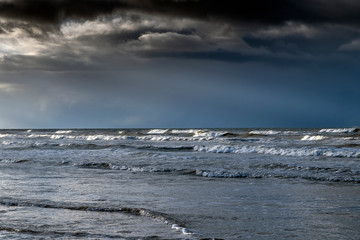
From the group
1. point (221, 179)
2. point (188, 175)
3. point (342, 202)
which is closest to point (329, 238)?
point (342, 202)

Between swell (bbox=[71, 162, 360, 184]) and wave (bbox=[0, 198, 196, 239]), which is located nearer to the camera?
wave (bbox=[0, 198, 196, 239])

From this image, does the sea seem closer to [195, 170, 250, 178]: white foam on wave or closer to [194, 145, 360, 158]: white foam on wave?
[195, 170, 250, 178]: white foam on wave

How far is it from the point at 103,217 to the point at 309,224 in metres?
3.81

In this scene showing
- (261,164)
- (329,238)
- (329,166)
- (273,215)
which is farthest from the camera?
(261,164)

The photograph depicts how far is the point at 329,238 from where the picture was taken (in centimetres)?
645

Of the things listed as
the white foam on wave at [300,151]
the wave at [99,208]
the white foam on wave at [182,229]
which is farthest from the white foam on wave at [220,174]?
the white foam on wave at [300,151]

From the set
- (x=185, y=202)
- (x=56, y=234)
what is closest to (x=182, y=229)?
(x=56, y=234)

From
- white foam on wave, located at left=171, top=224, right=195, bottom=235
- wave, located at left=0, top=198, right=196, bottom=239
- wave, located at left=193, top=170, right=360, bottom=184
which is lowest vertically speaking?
wave, located at left=193, top=170, right=360, bottom=184

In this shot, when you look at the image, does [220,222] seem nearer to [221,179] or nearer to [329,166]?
[221,179]

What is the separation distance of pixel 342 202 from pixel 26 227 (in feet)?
21.7

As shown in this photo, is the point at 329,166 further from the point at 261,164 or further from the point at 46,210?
the point at 46,210

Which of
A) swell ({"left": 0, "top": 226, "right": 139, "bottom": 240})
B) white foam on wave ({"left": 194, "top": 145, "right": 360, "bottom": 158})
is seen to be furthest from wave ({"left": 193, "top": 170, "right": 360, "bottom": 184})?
swell ({"left": 0, "top": 226, "right": 139, "bottom": 240})

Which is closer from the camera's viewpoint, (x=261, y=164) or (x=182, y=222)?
(x=182, y=222)

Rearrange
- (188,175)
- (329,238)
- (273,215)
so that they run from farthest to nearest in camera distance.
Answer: (188,175) < (273,215) < (329,238)
